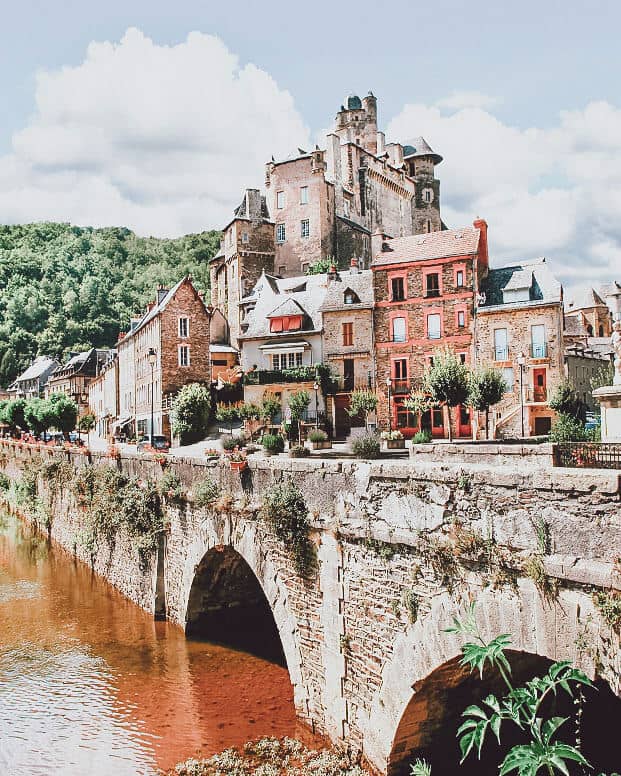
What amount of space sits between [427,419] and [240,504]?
890 inches

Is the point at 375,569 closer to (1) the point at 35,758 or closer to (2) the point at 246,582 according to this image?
(1) the point at 35,758

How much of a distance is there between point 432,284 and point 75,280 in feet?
286

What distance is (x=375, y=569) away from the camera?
848 cm

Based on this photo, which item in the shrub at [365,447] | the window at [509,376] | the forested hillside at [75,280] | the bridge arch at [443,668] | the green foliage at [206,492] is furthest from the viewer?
the forested hillside at [75,280]

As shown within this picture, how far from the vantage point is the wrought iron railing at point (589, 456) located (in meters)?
7.57

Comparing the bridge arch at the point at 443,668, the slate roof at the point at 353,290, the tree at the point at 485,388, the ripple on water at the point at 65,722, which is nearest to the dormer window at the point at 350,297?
the slate roof at the point at 353,290

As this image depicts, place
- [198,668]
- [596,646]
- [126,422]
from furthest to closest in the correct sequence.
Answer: [126,422], [198,668], [596,646]

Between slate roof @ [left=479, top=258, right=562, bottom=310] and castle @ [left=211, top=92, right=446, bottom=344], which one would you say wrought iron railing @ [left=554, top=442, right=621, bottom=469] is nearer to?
slate roof @ [left=479, top=258, right=562, bottom=310]

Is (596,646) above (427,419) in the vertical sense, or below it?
below

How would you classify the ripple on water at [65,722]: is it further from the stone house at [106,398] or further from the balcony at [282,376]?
the stone house at [106,398]

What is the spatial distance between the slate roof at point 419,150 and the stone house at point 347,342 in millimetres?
41994

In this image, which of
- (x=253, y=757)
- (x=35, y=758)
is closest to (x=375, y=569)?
(x=253, y=757)

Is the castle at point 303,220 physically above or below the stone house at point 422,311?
above

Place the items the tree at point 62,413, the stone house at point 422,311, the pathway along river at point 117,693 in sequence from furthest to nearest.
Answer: the tree at point 62,413 < the stone house at point 422,311 < the pathway along river at point 117,693
